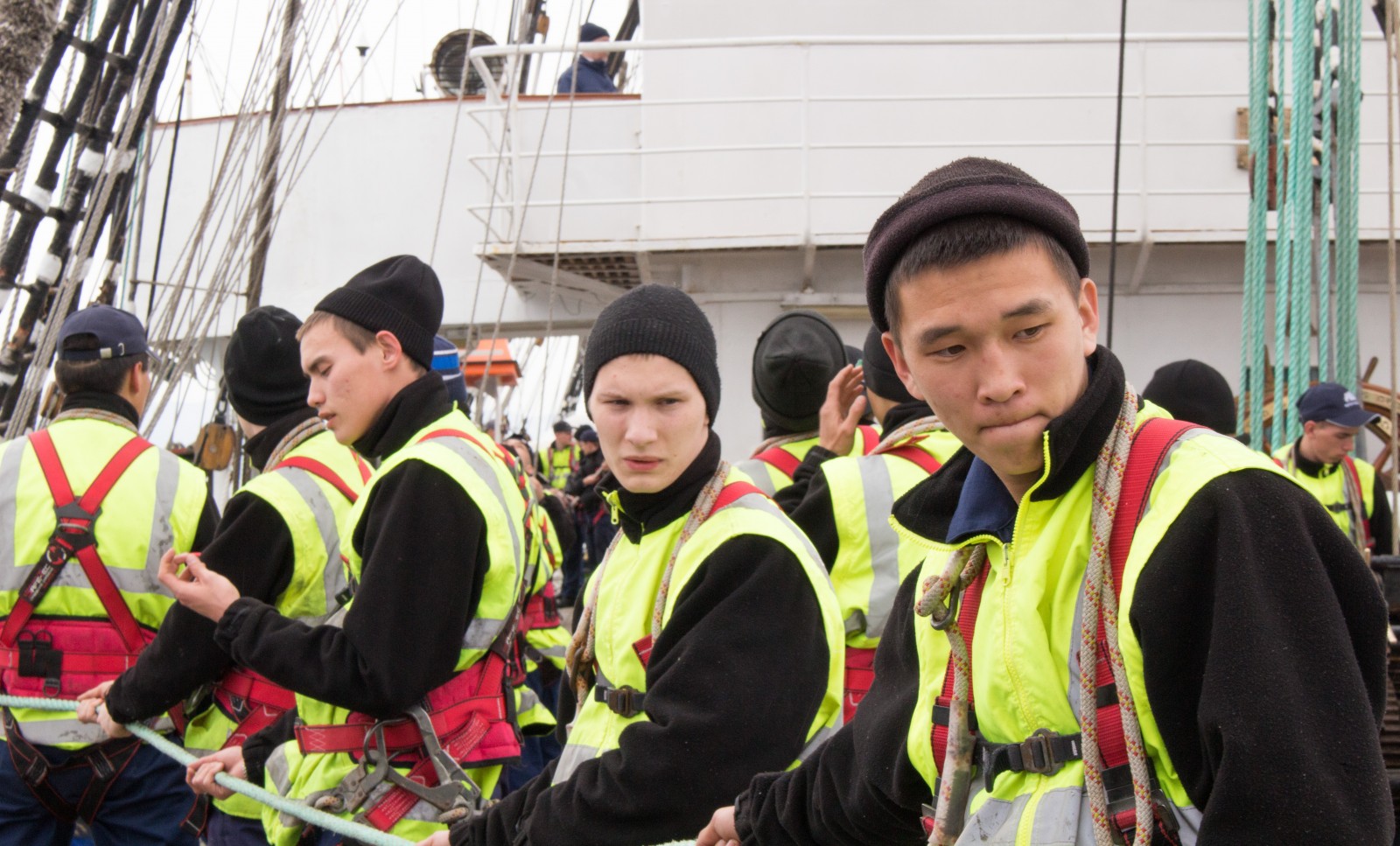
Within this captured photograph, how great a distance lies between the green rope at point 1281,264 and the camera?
4598 millimetres

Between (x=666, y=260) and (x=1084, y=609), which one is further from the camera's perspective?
(x=666, y=260)

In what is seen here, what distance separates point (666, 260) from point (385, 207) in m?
2.29

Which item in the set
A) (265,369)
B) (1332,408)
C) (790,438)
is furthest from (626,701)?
(1332,408)

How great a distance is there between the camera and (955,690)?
4.58 feet

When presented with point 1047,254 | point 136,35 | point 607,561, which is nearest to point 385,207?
point 136,35

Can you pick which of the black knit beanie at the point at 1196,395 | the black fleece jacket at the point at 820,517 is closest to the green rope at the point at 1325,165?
the black knit beanie at the point at 1196,395

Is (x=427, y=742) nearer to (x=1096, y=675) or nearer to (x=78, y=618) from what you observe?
(x=78, y=618)

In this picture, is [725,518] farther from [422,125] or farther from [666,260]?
[422,125]

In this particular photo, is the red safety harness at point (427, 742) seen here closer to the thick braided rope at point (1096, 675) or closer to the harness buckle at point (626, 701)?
the harness buckle at point (626, 701)

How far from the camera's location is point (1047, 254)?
1333 millimetres

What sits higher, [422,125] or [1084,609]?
[422,125]

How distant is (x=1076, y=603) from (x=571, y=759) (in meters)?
1.23

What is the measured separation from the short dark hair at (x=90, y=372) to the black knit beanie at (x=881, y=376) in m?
2.31

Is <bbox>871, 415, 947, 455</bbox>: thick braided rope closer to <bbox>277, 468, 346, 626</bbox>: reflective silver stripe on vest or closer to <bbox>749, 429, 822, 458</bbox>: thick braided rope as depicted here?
<bbox>749, 429, 822, 458</bbox>: thick braided rope
